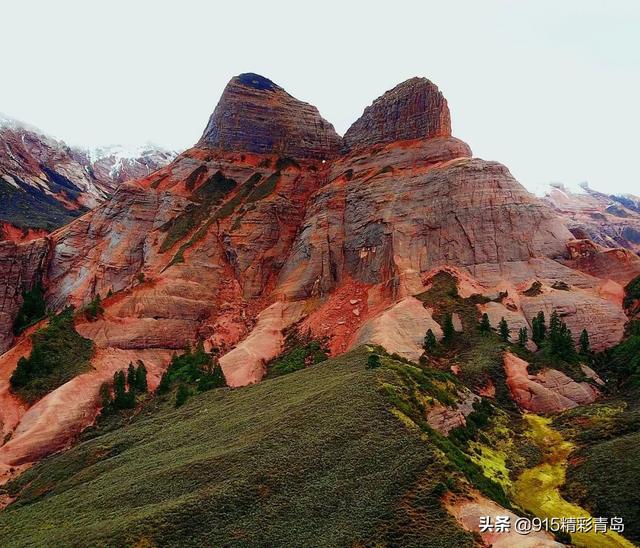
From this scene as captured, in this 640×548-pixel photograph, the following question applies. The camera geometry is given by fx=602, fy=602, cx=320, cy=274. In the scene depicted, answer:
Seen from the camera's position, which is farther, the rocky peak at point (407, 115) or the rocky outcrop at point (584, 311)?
the rocky peak at point (407, 115)

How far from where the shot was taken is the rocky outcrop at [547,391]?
51.8 meters

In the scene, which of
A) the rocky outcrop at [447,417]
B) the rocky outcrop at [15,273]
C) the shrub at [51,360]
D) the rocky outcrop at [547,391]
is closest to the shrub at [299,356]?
the rocky outcrop at [447,417]

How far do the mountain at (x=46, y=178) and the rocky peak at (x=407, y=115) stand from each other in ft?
193

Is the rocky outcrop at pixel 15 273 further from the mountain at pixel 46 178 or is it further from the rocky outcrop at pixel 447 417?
the rocky outcrop at pixel 447 417

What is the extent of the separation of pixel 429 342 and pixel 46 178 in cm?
11741

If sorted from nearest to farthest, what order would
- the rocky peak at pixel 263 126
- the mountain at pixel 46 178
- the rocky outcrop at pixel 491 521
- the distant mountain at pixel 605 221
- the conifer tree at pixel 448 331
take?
the rocky outcrop at pixel 491 521, the conifer tree at pixel 448 331, the rocky peak at pixel 263 126, the mountain at pixel 46 178, the distant mountain at pixel 605 221

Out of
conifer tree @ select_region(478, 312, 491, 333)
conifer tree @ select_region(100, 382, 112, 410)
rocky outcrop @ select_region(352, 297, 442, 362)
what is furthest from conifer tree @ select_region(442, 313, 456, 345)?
conifer tree @ select_region(100, 382, 112, 410)

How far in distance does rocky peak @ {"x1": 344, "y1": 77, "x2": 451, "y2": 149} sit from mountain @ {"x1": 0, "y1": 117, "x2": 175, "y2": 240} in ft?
193

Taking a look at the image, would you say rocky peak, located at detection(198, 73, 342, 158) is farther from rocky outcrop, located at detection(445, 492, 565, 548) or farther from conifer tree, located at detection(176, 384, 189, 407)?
rocky outcrop, located at detection(445, 492, 565, 548)

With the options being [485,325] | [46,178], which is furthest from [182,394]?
[46,178]

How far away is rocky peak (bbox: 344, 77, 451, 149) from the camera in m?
87.5

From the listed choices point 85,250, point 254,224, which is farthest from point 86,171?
point 254,224

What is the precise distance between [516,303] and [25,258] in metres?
66.0

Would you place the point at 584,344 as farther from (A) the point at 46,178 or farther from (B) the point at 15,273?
(A) the point at 46,178
